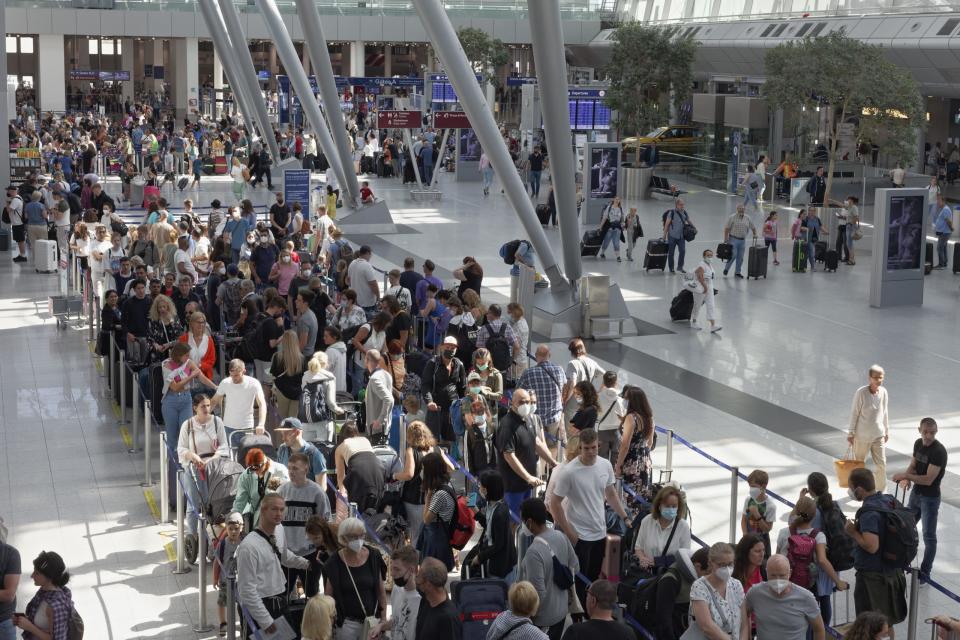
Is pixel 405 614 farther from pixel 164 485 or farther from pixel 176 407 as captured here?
pixel 176 407

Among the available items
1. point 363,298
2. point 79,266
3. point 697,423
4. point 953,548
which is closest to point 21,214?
point 79,266

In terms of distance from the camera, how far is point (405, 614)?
7449mm

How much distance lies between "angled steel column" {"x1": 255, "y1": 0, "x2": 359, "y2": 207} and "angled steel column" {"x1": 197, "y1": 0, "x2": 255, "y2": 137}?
4.29 meters

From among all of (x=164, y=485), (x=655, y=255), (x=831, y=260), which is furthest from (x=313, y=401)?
(x=831, y=260)

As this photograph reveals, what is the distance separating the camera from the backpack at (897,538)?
8.48m

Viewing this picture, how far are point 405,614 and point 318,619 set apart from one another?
0.58m

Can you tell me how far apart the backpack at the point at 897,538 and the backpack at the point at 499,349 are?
5993mm

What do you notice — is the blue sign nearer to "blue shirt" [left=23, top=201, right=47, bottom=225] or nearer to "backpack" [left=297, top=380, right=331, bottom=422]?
"blue shirt" [left=23, top=201, right=47, bottom=225]

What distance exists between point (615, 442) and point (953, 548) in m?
3.12

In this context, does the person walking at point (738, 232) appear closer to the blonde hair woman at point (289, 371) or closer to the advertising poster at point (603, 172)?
the advertising poster at point (603, 172)

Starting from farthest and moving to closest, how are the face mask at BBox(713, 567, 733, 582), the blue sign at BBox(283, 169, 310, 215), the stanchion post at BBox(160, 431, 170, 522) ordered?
the blue sign at BBox(283, 169, 310, 215) < the stanchion post at BBox(160, 431, 170, 522) < the face mask at BBox(713, 567, 733, 582)

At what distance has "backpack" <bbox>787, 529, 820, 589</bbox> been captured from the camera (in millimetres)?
8422

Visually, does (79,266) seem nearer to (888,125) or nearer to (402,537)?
(402,537)

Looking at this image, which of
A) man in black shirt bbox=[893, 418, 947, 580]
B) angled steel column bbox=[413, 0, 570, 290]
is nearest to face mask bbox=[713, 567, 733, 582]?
man in black shirt bbox=[893, 418, 947, 580]
